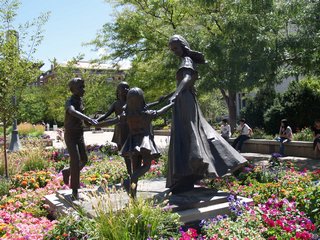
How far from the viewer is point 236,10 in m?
12.6

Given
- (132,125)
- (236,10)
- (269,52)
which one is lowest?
(132,125)

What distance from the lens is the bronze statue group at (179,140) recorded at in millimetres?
5250

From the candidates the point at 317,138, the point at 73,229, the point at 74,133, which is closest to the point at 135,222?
the point at 73,229

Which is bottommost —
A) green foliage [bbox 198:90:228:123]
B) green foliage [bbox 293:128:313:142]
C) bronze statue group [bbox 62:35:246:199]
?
green foliage [bbox 293:128:313:142]

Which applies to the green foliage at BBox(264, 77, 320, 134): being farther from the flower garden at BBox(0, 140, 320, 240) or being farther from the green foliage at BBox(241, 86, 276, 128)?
the flower garden at BBox(0, 140, 320, 240)

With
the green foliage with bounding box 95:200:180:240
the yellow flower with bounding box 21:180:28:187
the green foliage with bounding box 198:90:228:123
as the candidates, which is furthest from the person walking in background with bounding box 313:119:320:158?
the green foliage with bounding box 198:90:228:123

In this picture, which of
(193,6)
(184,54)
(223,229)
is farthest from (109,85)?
(223,229)

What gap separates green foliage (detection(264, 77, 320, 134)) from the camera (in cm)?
1688

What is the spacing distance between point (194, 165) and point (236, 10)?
29.0 feet

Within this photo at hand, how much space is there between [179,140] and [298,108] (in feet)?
43.2

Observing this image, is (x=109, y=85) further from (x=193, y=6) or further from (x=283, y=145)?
(x=283, y=145)

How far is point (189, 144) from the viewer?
17.4 feet

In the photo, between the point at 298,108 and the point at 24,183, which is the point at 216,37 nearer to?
the point at 298,108

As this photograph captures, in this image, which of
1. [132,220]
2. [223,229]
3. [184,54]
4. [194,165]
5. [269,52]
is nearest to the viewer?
[132,220]
